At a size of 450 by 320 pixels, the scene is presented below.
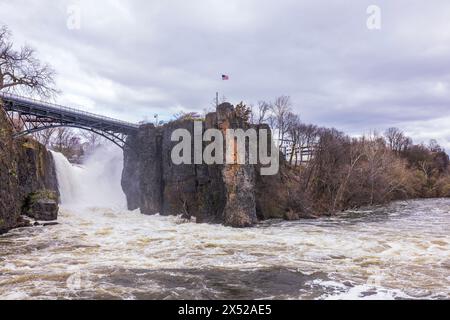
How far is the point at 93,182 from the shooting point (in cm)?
4603

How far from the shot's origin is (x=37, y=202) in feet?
85.3

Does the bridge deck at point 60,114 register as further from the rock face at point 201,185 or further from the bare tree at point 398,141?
the bare tree at point 398,141

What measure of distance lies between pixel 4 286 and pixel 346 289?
33.8 feet

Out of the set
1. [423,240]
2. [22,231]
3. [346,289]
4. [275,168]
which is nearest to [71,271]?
[346,289]

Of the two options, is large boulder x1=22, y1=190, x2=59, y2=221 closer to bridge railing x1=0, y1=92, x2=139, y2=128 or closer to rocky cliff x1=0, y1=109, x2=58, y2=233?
rocky cliff x1=0, y1=109, x2=58, y2=233

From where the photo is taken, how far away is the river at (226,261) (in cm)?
1073

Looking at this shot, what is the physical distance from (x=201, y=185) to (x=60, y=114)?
54.7 feet

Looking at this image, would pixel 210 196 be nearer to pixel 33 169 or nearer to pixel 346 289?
pixel 33 169

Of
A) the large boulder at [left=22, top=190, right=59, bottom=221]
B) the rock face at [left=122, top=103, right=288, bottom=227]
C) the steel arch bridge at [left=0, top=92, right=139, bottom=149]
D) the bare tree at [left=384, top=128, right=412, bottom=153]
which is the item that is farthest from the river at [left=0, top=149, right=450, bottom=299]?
the bare tree at [left=384, top=128, right=412, bottom=153]

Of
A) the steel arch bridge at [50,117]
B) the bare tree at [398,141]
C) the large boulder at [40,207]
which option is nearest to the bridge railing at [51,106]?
the steel arch bridge at [50,117]

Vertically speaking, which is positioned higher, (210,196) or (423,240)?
(210,196)

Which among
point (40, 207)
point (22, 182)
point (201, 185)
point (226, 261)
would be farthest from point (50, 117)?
point (226, 261)

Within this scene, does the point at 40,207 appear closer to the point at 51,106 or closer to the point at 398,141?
the point at 51,106

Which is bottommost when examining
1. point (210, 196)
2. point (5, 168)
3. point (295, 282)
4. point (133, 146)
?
point (295, 282)
